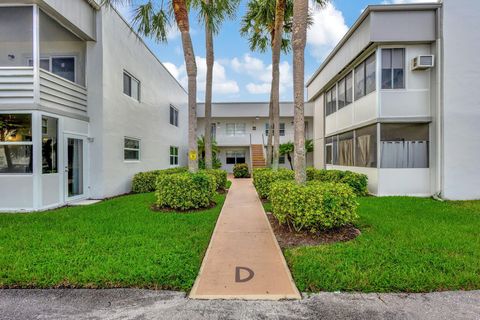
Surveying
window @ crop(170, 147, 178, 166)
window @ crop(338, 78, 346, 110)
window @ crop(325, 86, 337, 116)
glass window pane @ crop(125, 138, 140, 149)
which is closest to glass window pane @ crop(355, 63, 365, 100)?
window @ crop(338, 78, 346, 110)

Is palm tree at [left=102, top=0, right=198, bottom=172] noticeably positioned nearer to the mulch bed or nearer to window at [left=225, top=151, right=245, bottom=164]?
the mulch bed

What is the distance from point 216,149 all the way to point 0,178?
55.1 feet

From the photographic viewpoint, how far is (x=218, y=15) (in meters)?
10.5

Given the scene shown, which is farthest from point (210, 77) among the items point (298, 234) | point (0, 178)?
point (298, 234)

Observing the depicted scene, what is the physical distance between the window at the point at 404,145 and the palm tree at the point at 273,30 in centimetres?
417

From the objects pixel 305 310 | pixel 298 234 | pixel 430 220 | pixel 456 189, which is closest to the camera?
pixel 305 310

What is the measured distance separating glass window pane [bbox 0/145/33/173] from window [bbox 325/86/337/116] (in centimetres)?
1398

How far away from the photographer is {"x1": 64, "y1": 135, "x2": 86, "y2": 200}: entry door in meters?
9.06

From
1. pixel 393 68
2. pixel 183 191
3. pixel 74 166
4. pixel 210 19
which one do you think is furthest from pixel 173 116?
pixel 393 68

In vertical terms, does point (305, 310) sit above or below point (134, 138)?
below

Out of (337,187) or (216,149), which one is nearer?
(337,187)

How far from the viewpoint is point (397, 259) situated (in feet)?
13.6

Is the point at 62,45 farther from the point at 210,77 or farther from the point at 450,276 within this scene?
the point at 450,276

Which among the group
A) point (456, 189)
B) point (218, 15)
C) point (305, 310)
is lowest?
point (305, 310)
